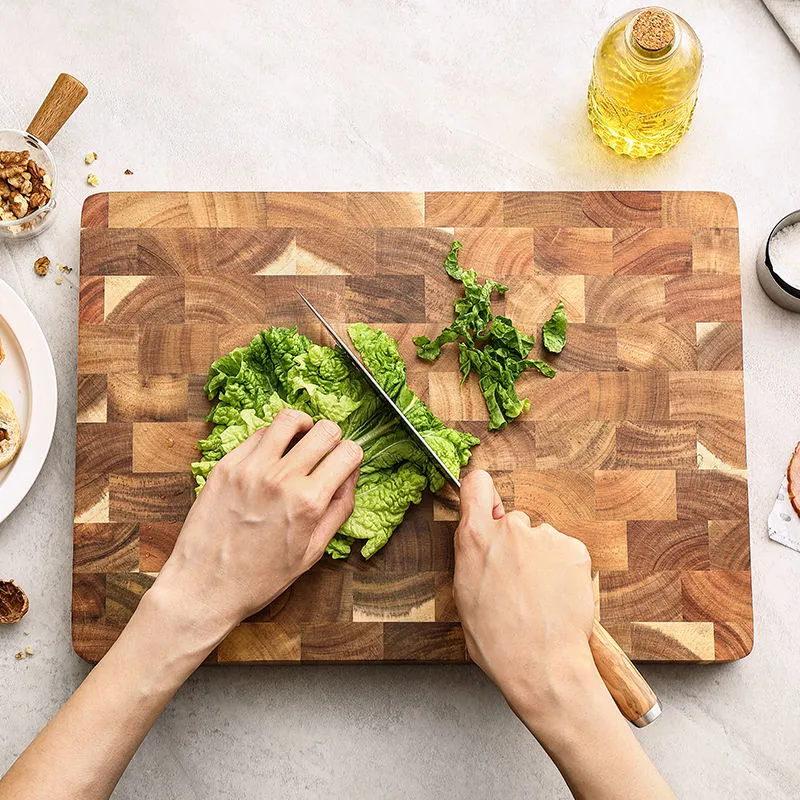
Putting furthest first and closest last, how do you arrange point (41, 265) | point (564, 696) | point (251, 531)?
point (41, 265) → point (251, 531) → point (564, 696)

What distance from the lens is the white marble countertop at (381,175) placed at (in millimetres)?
2076

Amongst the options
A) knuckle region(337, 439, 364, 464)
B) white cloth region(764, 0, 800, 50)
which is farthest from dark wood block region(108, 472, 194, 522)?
white cloth region(764, 0, 800, 50)

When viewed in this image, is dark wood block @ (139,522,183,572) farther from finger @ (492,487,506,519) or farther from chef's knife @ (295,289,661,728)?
chef's knife @ (295,289,661,728)

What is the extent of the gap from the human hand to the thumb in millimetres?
254

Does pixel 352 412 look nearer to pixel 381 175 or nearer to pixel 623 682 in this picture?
pixel 381 175

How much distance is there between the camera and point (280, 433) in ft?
5.97

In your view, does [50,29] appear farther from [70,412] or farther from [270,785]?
[270,785]

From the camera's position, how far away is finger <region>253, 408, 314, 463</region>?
1.81 m

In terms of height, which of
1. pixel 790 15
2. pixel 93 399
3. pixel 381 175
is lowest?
pixel 93 399

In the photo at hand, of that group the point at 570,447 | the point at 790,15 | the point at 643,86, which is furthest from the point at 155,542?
the point at 790,15

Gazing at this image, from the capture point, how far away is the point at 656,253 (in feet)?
6.55

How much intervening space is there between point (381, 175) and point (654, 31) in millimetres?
724

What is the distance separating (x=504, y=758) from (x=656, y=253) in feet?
4.22

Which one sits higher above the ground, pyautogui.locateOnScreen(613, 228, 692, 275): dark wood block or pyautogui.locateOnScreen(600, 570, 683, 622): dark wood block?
pyautogui.locateOnScreen(613, 228, 692, 275): dark wood block
